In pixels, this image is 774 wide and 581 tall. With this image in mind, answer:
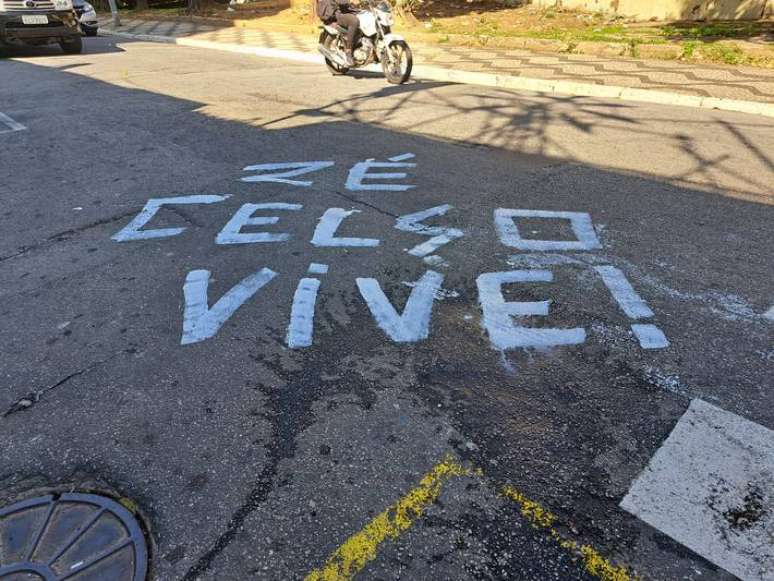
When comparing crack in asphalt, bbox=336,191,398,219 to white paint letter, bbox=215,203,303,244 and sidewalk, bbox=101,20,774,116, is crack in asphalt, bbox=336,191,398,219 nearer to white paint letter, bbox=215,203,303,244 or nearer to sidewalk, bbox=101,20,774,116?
white paint letter, bbox=215,203,303,244

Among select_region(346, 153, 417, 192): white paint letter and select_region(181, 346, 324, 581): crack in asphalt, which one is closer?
select_region(181, 346, 324, 581): crack in asphalt

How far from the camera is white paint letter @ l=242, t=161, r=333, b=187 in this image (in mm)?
5387

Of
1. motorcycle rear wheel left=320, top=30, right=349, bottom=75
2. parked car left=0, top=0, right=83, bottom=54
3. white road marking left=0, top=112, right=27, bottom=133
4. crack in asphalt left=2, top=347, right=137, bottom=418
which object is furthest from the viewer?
parked car left=0, top=0, right=83, bottom=54

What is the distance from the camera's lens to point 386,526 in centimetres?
200

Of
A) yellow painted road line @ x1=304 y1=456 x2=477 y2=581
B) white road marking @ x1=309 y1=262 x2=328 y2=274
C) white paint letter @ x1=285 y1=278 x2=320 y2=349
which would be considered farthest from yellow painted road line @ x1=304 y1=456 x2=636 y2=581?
white road marking @ x1=309 y1=262 x2=328 y2=274

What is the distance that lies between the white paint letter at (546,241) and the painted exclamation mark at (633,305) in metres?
0.38

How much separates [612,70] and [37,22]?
13.4m

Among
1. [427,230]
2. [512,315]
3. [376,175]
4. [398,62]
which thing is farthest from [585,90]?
[512,315]

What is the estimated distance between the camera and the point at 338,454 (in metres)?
2.30

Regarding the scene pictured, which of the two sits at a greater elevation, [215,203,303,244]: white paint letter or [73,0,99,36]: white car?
[73,0,99,36]: white car

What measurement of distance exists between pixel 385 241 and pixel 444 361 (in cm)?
152

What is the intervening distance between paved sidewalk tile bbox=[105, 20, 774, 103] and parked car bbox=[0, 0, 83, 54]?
529 centimetres

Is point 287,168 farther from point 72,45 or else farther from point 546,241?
point 72,45

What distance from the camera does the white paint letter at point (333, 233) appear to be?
4.11 meters
